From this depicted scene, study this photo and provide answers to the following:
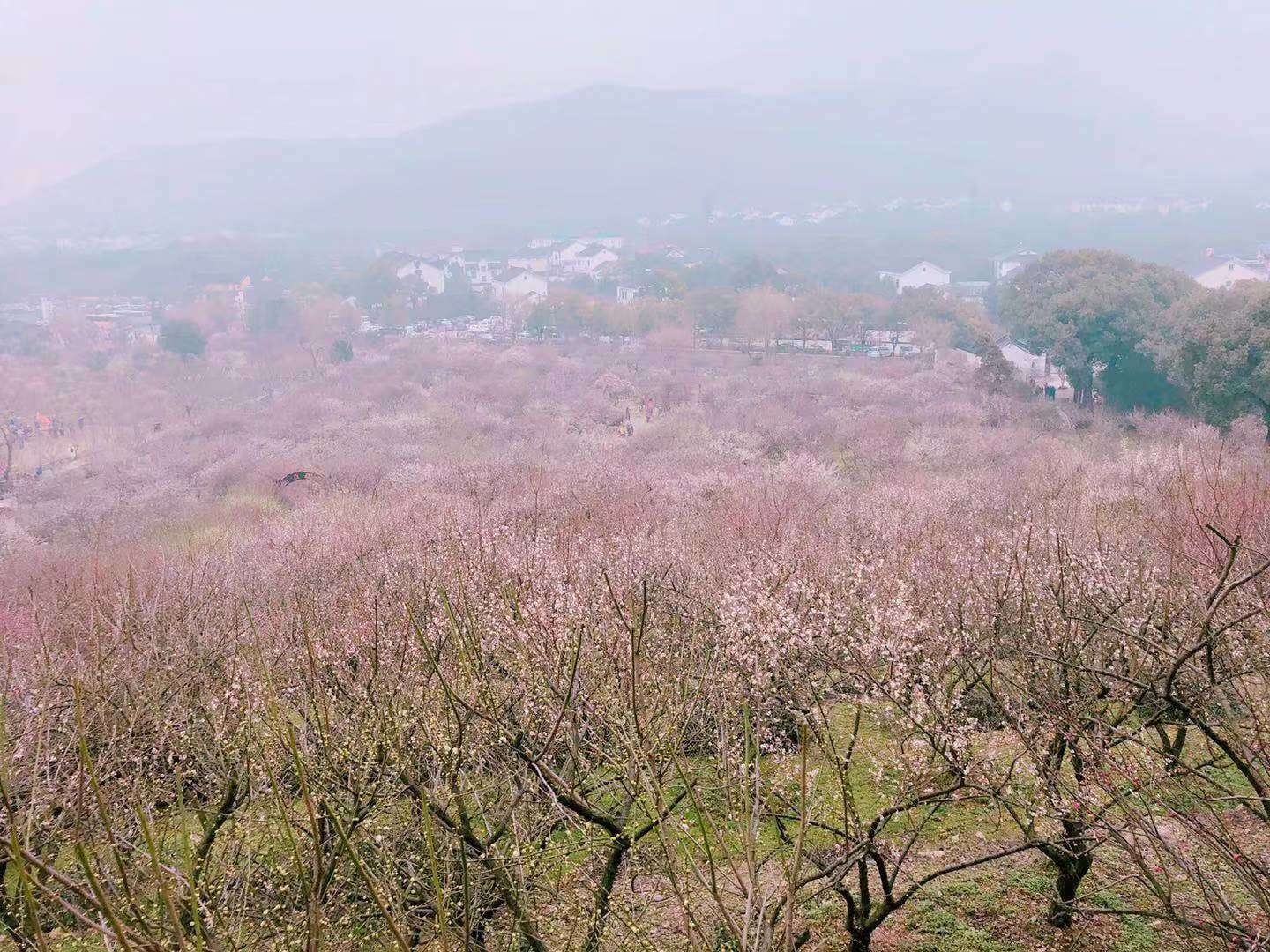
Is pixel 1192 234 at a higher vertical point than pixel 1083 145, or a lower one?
lower

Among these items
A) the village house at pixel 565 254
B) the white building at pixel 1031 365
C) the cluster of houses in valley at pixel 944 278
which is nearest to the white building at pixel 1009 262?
the cluster of houses in valley at pixel 944 278

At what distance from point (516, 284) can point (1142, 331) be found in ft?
211

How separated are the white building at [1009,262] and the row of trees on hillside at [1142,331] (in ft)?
138

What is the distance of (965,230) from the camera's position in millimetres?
111688

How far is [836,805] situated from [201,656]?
706 cm

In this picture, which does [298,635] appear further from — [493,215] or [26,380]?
[493,215]

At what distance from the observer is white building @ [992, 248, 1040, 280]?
8638cm

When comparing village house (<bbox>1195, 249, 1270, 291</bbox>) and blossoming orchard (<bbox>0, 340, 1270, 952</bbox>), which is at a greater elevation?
village house (<bbox>1195, 249, 1270, 291</bbox>)

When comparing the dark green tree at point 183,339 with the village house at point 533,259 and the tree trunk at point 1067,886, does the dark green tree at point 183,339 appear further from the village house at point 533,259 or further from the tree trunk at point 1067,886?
the tree trunk at point 1067,886

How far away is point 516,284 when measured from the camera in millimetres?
91062

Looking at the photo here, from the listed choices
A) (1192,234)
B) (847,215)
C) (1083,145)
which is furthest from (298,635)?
(1083,145)

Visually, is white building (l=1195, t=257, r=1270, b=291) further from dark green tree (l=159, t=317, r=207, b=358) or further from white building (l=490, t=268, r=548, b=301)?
dark green tree (l=159, t=317, r=207, b=358)

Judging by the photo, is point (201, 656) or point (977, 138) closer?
point (201, 656)

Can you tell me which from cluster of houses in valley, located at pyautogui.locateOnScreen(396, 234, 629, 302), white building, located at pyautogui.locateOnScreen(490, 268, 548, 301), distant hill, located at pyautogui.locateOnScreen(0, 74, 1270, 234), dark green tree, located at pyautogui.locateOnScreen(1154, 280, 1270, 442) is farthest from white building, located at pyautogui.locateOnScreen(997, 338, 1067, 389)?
distant hill, located at pyautogui.locateOnScreen(0, 74, 1270, 234)
